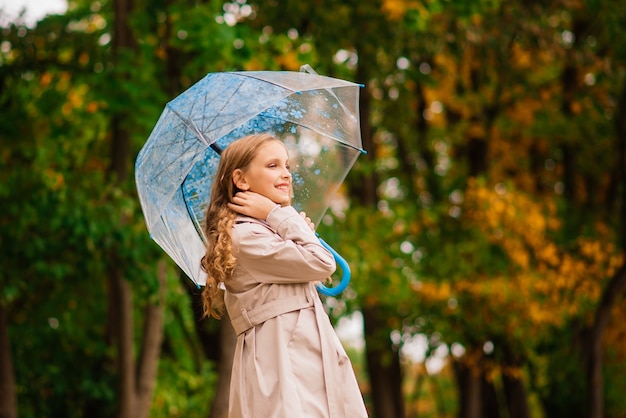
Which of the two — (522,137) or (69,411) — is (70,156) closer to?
(69,411)

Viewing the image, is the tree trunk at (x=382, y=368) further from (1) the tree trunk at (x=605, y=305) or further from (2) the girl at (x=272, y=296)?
(2) the girl at (x=272, y=296)

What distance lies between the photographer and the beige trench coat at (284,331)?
3535 mm

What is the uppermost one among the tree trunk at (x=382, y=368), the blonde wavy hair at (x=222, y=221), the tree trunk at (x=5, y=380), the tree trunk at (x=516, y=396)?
the blonde wavy hair at (x=222, y=221)

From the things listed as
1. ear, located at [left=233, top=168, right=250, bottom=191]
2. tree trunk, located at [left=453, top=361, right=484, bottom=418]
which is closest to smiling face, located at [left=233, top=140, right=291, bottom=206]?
ear, located at [left=233, top=168, right=250, bottom=191]

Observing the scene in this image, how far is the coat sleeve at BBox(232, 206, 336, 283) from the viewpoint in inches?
141

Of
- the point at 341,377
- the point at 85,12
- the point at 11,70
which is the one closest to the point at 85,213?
the point at 11,70

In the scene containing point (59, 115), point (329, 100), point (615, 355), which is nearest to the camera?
point (329, 100)

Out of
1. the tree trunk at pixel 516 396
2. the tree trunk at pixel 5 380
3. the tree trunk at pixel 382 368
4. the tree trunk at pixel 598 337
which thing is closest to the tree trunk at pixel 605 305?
the tree trunk at pixel 598 337

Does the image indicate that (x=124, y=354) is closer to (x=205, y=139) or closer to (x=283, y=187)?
(x=205, y=139)

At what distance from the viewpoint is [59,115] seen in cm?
991

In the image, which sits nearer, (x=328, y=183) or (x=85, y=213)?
(x=328, y=183)

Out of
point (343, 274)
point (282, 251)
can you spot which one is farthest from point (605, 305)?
point (282, 251)

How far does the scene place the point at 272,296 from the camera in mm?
3670

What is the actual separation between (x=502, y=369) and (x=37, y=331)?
19.5ft
